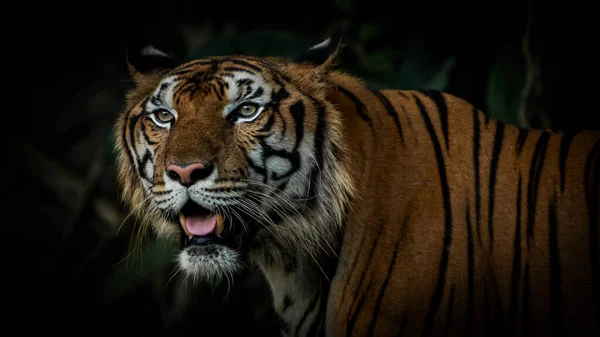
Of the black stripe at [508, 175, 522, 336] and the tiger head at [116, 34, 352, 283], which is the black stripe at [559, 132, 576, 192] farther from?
the tiger head at [116, 34, 352, 283]

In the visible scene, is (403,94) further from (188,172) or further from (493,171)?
(188,172)

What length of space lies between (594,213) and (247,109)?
3.95 ft

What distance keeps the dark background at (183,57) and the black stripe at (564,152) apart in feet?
3.73

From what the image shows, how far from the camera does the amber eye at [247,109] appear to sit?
90.4 inches

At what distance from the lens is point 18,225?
6.58m

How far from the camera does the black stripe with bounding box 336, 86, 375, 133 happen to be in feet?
8.05

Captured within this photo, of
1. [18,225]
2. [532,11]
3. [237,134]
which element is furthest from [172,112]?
[18,225]

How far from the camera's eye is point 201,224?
2.27 metres

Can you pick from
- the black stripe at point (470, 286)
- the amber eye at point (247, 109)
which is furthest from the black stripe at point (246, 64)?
the black stripe at point (470, 286)

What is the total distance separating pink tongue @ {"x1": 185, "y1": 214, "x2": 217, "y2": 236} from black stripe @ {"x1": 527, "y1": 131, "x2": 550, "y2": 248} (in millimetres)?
1049

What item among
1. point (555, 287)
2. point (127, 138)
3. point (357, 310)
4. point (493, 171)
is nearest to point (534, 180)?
point (493, 171)

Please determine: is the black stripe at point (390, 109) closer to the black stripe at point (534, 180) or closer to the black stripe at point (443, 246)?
the black stripe at point (443, 246)

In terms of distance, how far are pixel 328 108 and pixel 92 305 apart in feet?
8.81

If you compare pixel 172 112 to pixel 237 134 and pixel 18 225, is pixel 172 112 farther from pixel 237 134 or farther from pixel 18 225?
pixel 18 225
